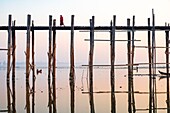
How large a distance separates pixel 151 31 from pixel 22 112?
913 centimetres

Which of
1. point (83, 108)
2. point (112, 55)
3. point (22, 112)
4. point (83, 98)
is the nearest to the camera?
point (112, 55)

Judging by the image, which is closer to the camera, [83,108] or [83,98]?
[83,108]

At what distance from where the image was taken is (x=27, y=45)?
15.1 m

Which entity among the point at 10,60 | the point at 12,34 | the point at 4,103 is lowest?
the point at 4,103

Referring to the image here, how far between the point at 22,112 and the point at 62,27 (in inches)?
286

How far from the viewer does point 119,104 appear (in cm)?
2408

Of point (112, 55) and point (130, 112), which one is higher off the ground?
point (112, 55)

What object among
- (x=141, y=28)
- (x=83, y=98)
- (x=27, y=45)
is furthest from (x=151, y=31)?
(x=83, y=98)

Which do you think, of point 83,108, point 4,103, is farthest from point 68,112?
point 4,103

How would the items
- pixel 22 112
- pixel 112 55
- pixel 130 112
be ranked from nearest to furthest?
1. pixel 112 55
2. pixel 130 112
3. pixel 22 112

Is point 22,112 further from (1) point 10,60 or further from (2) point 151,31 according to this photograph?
(2) point 151,31

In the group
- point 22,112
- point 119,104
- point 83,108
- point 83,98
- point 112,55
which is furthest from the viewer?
point 83,98

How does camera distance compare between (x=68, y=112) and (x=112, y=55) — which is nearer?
(x=112, y=55)

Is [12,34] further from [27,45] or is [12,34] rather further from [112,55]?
[112,55]
